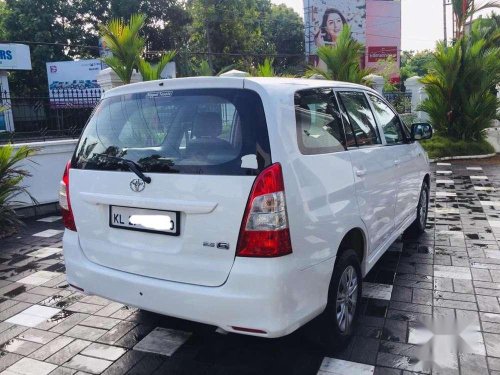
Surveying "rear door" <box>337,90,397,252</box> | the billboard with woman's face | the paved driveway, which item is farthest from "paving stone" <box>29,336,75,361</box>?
the billboard with woman's face

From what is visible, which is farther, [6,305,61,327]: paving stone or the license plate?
[6,305,61,327]: paving stone

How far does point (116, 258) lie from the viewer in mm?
2795

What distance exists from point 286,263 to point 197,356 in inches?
42.6

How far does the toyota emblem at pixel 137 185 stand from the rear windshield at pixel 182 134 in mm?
79

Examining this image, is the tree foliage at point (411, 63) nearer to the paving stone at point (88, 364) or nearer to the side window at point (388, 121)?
the side window at point (388, 121)

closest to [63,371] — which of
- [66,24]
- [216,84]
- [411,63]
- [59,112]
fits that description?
[216,84]

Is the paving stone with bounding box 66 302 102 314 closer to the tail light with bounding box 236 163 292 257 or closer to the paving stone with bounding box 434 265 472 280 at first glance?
the tail light with bounding box 236 163 292 257

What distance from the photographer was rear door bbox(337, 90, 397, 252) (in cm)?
326

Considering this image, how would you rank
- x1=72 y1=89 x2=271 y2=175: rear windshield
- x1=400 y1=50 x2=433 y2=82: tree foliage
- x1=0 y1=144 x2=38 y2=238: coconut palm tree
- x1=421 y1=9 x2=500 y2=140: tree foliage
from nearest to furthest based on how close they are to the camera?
x1=72 y1=89 x2=271 y2=175: rear windshield
x1=0 y1=144 x2=38 y2=238: coconut palm tree
x1=421 y1=9 x2=500 y2=140: tree foliage
x1=400 y1=50 x2=433 y2=82: tree foliage

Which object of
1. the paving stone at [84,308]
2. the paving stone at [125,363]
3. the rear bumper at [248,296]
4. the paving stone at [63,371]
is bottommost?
the paving stone at [125,363]

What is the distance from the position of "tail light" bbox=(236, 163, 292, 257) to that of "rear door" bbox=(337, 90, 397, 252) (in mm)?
→ 937

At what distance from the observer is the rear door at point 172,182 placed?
2.44 m

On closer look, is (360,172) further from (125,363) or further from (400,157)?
(125,363)

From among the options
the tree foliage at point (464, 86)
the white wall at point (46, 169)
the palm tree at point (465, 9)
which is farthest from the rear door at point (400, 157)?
the palm tree at point (465, 9)
